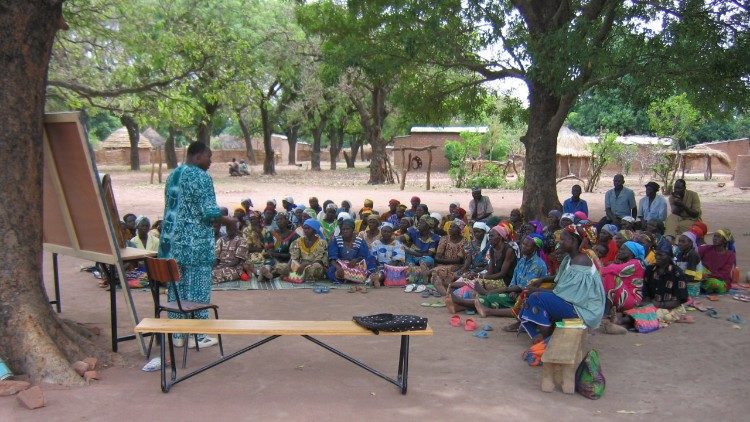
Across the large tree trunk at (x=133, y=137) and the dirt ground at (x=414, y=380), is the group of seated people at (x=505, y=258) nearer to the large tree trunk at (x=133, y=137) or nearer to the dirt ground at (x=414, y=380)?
the dirt ground at (x=414, y=380)

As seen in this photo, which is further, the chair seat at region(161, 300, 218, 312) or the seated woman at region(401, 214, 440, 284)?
the seated woman at region(401, 214, 440, 284)

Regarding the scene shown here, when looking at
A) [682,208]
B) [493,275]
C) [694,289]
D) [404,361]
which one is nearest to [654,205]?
[682,208]

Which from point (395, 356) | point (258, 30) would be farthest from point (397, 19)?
point (258, 30)

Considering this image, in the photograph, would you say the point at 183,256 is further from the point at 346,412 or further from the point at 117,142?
the point at 117,142

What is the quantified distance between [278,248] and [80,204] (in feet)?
13.9

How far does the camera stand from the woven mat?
8.55 m

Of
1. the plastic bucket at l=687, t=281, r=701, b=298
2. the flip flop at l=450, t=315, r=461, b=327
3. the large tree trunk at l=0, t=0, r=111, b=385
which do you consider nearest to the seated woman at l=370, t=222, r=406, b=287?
the flip flop at l=450, t=315, r=461, b=327

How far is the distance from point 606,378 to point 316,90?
27.1m

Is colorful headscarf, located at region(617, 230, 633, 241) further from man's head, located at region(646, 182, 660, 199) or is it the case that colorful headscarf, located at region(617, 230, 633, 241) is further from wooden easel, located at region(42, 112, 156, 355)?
wooden easel, located at region(42, 112, 156, 355)

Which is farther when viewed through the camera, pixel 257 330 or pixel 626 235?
pixel 626 235

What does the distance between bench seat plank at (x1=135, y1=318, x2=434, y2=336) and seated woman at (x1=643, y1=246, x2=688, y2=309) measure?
3.73m

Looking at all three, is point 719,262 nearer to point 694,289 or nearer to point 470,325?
point 694,289

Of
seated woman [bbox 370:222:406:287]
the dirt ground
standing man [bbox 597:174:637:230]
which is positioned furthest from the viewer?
standing man [bbox 597:174:637:230]

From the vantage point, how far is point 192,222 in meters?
5.58
